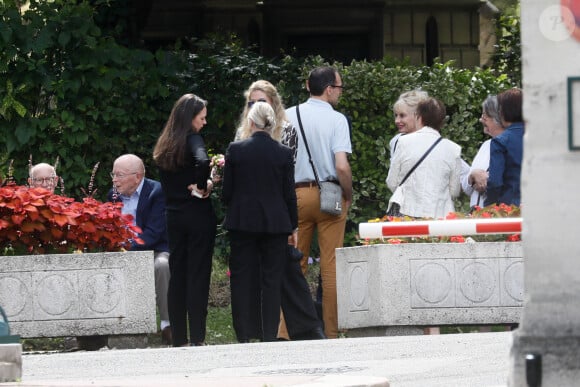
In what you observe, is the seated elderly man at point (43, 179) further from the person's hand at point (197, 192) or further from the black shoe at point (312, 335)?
the black shoe at point (312, 335)

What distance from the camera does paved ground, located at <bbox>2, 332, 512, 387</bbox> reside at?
7.35 m

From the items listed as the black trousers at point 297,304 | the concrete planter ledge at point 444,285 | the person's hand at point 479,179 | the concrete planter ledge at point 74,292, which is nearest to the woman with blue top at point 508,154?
the person's hand at point 479,179

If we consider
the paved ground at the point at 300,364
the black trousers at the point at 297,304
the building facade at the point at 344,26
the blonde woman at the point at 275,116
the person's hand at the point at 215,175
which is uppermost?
the building facade at the point at 344,26

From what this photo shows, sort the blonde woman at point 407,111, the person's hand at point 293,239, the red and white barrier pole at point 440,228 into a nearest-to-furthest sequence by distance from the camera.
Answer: the red and white barrier pole at point 440,228 → the person's hand at point 293,239 → the blonde woman at point 407,111

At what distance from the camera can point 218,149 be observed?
16.4 m

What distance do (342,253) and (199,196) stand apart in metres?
1.22

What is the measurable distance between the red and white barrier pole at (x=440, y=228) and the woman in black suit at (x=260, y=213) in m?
0.97

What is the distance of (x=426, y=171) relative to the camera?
1160 centimetres

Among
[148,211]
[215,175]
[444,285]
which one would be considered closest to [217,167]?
[215,175]

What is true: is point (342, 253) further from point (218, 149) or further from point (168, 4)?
point (168, 4)

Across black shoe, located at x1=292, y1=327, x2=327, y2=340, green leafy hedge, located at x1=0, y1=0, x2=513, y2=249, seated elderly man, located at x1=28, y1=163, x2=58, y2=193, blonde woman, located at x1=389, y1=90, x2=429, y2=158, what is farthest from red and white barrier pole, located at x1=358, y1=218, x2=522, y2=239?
green leafy hedge, located at x1=0, y1=0, x2=513, y2=249

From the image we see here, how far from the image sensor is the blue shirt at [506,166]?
1127 centimetres

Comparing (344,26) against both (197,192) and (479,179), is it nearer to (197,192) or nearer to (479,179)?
(479,179)

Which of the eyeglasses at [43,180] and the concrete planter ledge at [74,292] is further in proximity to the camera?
the eyeglasses at [43,180]
